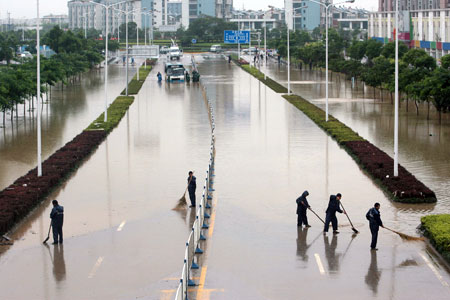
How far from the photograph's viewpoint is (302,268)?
1894cm

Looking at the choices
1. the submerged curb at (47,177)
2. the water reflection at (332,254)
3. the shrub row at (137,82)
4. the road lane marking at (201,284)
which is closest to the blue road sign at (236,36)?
the shrub row at (137,82)

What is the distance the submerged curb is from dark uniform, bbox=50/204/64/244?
162cm

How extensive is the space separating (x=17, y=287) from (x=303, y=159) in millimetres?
17739

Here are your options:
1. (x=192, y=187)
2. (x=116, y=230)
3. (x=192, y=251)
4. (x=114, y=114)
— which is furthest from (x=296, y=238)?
(x=114, y=114)

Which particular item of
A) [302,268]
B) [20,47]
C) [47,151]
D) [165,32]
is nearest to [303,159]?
[47,151]

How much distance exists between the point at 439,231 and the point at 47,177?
13277 millimetres

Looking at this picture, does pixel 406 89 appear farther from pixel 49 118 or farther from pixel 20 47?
pixel 20 47

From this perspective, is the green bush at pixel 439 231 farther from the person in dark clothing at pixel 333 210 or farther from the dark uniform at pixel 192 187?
the dark uniform at pixel 192 187

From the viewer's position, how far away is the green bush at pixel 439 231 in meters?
19.8

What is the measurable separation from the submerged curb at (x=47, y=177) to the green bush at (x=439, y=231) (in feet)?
34.7

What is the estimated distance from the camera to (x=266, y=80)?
2975 inches

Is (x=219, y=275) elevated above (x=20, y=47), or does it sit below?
below

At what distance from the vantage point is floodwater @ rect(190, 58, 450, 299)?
1762 centimetres

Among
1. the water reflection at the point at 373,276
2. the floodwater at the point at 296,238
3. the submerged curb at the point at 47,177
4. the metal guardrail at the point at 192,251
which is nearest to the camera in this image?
the metal guardrail at the point at 192,251
